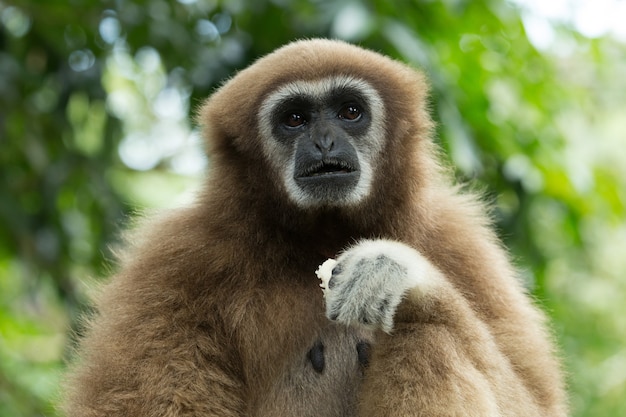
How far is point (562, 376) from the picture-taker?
5.99 meters

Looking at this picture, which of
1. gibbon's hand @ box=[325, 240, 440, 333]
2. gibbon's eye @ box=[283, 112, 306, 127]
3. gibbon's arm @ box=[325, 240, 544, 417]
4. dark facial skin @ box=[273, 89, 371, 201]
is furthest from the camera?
gibbon's eye @ box=[283, 112, 306, 127]

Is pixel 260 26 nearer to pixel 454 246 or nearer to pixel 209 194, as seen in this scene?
pixel 209 194

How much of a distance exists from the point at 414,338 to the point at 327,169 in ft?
4.07

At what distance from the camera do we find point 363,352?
520 cm

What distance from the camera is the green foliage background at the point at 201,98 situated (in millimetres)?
7172

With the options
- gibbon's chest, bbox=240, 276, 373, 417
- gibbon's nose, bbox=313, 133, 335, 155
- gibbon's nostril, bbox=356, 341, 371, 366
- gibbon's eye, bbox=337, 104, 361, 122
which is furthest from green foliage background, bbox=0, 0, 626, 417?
gibbon's nostril, bbox=356, 341, 371, 366

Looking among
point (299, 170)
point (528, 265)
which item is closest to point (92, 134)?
point (528, 265)

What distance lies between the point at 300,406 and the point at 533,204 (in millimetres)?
3947

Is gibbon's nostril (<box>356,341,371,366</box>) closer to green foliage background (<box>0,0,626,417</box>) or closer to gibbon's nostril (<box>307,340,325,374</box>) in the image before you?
gibbon's nostril (<box>307,340,325,374</box>)

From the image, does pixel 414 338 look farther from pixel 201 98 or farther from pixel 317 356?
pixel 201 98

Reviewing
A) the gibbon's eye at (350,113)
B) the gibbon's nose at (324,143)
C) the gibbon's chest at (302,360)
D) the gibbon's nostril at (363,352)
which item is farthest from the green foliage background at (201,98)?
the gibbon's nostril at (363,352)

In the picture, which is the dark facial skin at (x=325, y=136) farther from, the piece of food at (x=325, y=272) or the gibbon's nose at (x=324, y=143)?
the piece of food at (x=325, y=272)

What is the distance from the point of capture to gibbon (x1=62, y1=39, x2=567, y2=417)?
490 centimetres

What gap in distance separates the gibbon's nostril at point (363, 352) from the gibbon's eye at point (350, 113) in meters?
1.50
